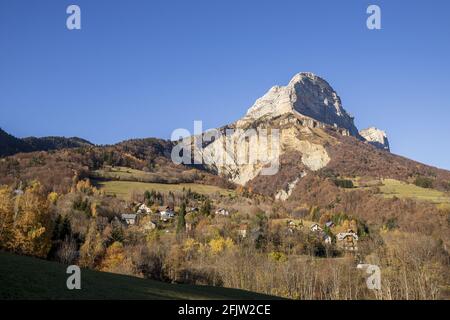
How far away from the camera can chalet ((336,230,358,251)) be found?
Result: 5369 inches

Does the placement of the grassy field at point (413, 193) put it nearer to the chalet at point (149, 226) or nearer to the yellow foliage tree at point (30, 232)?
the chalet at point (149, 226)

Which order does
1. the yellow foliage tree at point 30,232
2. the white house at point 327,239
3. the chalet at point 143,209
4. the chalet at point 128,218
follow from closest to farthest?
the yellow foliage tree at point 30,232, the white house at point 327,239, the chalet at point 128,218, the chalet at point 143,209

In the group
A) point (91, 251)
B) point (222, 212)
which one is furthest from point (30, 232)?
point (222, 212)

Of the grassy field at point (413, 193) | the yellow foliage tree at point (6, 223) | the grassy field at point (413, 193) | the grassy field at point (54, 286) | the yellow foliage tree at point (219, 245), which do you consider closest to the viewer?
the grassy field at point (54, 286)

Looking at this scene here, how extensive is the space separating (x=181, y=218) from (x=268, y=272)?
6327cm

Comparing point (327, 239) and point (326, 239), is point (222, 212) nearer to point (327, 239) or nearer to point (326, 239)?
point (326, 239)

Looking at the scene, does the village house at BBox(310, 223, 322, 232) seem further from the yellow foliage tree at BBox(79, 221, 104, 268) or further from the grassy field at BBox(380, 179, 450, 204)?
the yellow foliage tree at BBox(79, 221, 104, 268)

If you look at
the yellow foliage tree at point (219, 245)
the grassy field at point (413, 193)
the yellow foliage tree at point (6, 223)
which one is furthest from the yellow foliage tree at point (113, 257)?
the grassy field at point (413, 193)

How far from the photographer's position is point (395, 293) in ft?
261

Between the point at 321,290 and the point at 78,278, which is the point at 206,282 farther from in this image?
the point at 78,278

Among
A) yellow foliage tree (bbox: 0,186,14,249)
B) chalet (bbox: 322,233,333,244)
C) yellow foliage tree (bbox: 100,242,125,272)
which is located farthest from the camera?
chalet (bbox: 322,233,333,244)

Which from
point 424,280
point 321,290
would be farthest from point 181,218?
point 424,280

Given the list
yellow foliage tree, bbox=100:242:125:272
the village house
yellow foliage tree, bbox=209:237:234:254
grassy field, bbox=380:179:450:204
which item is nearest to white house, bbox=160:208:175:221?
yellow foliage tree, bbox=209:237:234:254

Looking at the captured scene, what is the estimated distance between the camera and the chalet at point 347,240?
136375 millimetres
